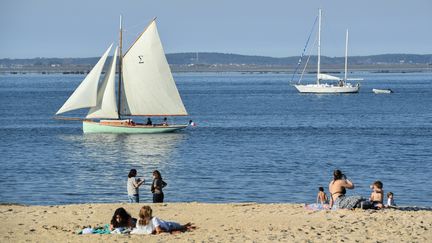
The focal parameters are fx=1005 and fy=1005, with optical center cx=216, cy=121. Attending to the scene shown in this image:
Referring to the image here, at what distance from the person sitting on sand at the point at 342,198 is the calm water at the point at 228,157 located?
9138 mm

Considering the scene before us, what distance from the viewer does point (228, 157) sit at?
187ft

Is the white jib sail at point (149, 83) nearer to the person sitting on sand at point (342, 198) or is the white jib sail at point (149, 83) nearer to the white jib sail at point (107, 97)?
the white jib sail at point (107, 97)

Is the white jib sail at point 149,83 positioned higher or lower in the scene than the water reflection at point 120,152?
higher

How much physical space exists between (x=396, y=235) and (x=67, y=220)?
901 centimetres

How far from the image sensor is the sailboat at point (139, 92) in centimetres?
7069

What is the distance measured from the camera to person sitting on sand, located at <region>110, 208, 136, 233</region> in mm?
25594

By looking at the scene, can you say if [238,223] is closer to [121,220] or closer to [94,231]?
[121,220]

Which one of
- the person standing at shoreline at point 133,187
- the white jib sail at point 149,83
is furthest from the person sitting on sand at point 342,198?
the white jib sail at point 149,83

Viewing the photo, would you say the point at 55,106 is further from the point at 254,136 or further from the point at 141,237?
the point at 141,237

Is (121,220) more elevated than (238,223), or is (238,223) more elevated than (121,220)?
(121,220)

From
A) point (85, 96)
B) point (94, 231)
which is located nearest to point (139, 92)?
point (85, 96)

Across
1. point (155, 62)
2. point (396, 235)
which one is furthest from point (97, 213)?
point (155, 62)

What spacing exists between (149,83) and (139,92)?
1.07 metres

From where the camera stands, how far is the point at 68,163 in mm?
54531
